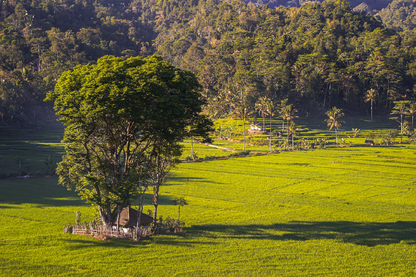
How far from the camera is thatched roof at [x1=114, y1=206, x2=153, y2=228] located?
26312 mm

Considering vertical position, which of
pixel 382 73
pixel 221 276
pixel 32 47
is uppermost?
pixel 32 47

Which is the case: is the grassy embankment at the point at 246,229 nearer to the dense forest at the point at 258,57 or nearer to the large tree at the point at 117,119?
the large tree at the point at 117,119

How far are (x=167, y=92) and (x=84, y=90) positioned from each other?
5345mm

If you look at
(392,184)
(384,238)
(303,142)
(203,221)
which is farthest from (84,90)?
(303,142)

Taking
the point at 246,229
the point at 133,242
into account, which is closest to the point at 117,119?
the point at 133,242

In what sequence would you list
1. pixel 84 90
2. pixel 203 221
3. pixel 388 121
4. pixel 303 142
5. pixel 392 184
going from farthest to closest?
pixel 388 121
pixel 303 142
pixel 392 184
pixel 203 221
pixel 84 90

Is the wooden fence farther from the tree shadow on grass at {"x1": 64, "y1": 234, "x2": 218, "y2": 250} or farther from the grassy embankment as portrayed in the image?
the grassy embankment

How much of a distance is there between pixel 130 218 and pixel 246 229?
8.34 metres

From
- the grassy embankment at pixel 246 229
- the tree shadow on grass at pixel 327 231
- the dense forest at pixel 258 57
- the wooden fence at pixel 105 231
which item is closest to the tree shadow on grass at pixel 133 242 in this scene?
the grassy embankment at pixel 246 229

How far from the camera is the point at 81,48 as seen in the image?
446 ft

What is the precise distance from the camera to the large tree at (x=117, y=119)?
77.3ft

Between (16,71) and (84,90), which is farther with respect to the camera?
(16,71)

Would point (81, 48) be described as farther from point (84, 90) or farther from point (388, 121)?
point (84, 90)

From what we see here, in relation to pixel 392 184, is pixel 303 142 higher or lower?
higher
